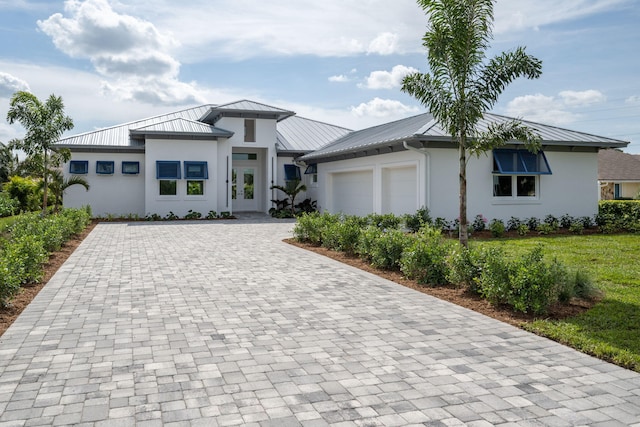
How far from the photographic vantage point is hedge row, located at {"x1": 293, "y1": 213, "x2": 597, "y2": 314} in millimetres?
6605

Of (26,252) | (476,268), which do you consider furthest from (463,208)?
(26,252)

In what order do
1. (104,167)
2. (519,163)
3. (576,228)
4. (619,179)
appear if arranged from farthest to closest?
(619,179), (104,167), (519,163), (576,228)

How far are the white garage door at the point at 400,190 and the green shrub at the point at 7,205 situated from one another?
58.8ft

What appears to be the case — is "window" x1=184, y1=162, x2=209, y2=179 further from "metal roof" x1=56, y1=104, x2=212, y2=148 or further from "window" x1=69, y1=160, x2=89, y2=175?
"window" x1=69, y1=160, x2=89, y2=175

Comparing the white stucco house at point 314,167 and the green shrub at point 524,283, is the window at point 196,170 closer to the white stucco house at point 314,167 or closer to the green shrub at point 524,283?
the white stucco house at point 314,167

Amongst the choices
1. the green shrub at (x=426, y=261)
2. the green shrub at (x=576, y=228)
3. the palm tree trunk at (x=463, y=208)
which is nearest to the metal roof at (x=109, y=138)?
the palm tree trunk at (x=463, y=208)

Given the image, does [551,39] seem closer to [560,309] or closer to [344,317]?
[560,309]

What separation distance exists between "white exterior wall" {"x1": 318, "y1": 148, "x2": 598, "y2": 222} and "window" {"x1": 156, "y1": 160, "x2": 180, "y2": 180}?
28.3 ft

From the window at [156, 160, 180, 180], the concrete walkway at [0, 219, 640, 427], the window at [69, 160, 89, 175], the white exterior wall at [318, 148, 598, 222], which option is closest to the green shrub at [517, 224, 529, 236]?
the white exterior wall at [318, 148, 598, 222]

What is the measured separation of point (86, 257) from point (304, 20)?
25.0ft

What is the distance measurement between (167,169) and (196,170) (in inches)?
51.3

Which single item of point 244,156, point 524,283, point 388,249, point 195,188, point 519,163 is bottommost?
point 524,283

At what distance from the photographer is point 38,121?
20.1 m

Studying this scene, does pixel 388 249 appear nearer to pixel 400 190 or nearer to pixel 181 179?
pixel 400 190
